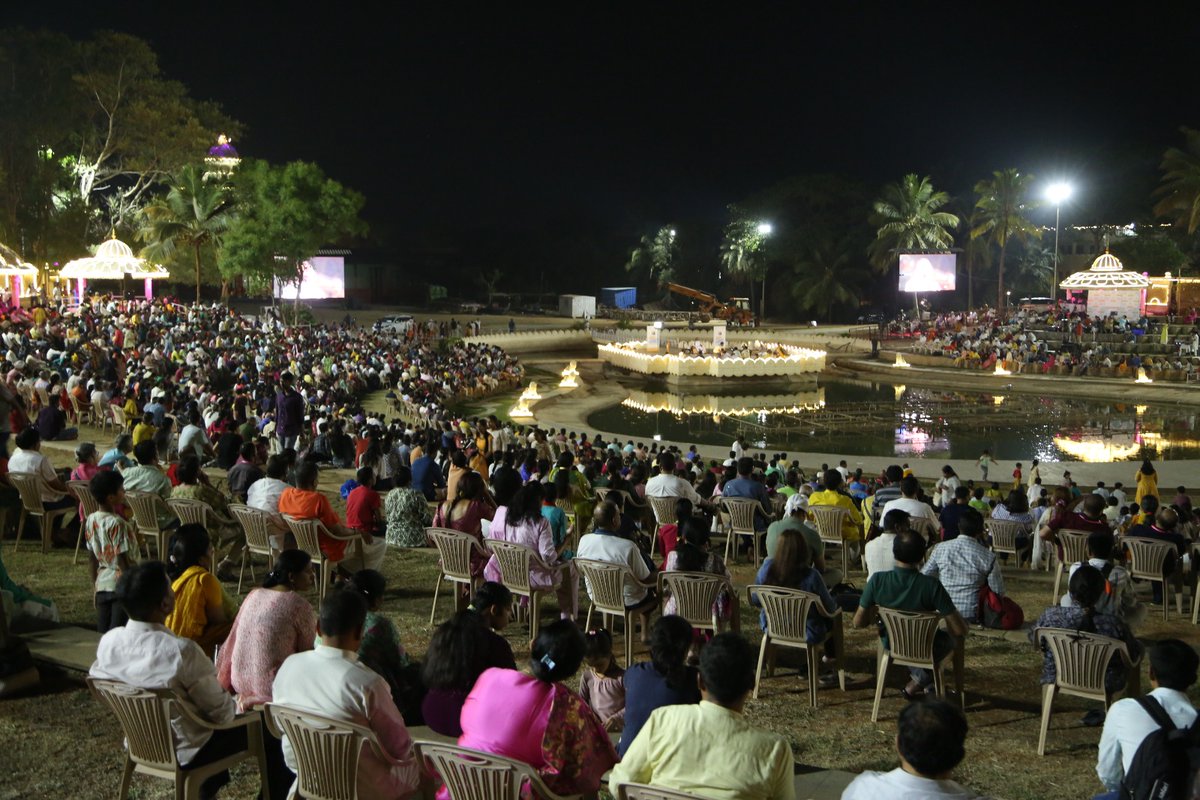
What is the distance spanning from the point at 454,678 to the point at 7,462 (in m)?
7.89

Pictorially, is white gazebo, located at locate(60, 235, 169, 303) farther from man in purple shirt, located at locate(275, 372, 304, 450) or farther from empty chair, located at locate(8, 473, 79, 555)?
empty chair, located at locate(8, 473, 79, 555)

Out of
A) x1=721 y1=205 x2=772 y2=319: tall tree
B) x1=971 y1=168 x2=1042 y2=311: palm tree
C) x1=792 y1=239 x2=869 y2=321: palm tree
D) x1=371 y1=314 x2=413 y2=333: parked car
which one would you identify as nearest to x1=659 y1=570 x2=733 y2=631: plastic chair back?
x1=371 y1=314 x2=413 y2=333: parked car

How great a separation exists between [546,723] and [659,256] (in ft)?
235

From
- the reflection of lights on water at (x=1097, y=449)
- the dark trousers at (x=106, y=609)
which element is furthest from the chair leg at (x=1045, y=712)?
the reflection of lights on water at (x=1097, y=449)

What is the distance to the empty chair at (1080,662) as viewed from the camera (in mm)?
5566

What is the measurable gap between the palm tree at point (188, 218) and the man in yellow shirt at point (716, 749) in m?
49.1

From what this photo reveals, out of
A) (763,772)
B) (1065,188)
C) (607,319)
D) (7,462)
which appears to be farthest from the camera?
(607,319)

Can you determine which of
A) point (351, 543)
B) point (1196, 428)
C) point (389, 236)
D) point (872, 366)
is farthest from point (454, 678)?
point (389, 236)

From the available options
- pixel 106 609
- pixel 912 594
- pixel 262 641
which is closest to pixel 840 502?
pixel 912 594

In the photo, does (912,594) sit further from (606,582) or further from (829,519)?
(829,519)

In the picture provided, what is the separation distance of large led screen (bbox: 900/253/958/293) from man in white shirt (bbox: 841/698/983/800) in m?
55.6

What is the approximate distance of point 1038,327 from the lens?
45031 mm

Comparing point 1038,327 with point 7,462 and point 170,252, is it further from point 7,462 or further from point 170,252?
point 7,462

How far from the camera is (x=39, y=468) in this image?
948 centimetres
